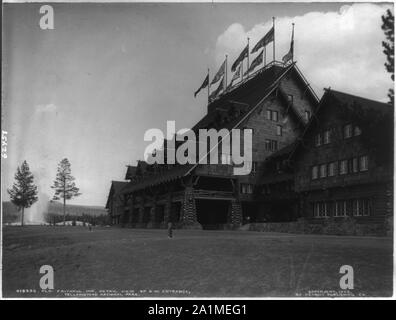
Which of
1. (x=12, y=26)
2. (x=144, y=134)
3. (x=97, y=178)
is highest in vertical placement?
(x=12, y=26)

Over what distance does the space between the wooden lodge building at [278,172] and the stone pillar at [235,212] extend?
0.28ft

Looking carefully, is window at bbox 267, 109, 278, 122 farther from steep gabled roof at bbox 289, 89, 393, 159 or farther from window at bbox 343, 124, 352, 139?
window at bbox 343, 124, 352, 139

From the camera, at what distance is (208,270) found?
1553 centimetres

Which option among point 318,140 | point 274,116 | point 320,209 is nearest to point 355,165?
point 318,140

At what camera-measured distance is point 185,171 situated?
35844 millimetres

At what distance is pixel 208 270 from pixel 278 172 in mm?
22948

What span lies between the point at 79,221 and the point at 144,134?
172 ft

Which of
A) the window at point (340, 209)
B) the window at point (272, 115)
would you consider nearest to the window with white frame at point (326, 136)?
the window at point (340, 209)


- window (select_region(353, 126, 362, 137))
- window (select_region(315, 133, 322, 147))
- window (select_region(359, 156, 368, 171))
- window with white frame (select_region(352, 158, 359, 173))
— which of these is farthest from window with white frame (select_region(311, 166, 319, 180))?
window (select_region(353, 126, 362, 137))

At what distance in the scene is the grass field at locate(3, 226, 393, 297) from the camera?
575 inches

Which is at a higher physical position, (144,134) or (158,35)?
(158,35)

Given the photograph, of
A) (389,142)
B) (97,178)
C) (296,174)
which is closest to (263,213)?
(296,174)
